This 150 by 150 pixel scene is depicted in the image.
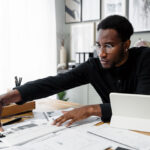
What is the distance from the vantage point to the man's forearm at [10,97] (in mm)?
1105

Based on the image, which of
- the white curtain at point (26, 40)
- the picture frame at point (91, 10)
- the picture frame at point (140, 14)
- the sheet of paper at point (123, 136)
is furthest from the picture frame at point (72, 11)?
the sheet of paper at point (123, 136)

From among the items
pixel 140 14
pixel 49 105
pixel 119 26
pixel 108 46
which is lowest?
pixel 49 105

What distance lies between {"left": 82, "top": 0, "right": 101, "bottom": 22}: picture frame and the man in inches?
75.9

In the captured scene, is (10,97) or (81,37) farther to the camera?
(81,37)

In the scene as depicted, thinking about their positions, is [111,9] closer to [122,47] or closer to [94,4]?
[94,4]

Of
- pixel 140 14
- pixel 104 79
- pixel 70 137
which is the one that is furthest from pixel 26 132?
pixel 140 14

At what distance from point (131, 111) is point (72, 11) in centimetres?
280

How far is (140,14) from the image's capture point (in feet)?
8.80

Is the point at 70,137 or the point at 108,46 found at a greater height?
the point at 108,46

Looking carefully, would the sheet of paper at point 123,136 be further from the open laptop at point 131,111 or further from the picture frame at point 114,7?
the picture frame at point 114,7

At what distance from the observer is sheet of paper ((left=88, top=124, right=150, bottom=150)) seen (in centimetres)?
78

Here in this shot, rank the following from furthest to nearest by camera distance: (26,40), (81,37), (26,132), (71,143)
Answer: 1. (81,37)
2. (26,40)
3. (26,132)
4. (71,143)

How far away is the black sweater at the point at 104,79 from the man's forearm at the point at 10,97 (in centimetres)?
3

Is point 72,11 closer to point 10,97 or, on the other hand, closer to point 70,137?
point 10,97
